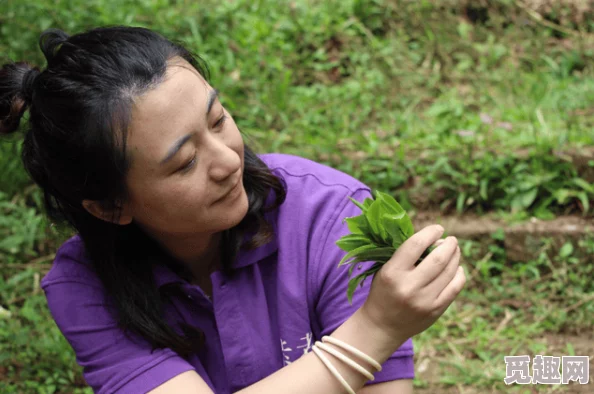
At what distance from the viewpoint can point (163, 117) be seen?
5.12 feet

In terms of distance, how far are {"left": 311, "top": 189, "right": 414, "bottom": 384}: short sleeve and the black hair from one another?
168mm

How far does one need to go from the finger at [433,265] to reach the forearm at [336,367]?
187mm

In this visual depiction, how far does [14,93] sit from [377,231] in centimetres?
100

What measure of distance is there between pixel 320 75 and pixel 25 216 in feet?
6.21

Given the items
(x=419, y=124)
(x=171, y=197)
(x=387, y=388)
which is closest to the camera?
(x=171, y=197)

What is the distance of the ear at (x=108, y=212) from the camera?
1767 mm

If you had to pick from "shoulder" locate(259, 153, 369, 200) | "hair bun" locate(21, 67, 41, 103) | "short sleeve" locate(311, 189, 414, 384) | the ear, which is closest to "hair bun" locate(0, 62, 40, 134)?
"hair bun" locate(21, 67, 41, 103)

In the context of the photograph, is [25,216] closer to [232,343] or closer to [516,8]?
[232,343]

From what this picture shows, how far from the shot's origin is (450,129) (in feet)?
12.0

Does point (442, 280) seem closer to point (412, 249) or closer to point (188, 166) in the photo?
point (412, 249)

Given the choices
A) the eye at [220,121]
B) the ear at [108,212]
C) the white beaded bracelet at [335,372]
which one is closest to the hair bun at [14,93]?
the ear at [108,212]

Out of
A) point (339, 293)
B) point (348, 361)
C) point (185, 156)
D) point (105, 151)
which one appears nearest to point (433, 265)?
point (348, 361)

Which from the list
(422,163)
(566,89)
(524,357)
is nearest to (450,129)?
(422,163)

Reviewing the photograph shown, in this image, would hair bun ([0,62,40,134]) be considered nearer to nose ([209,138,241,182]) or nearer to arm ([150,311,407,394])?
nose ([209,138,241,182])
